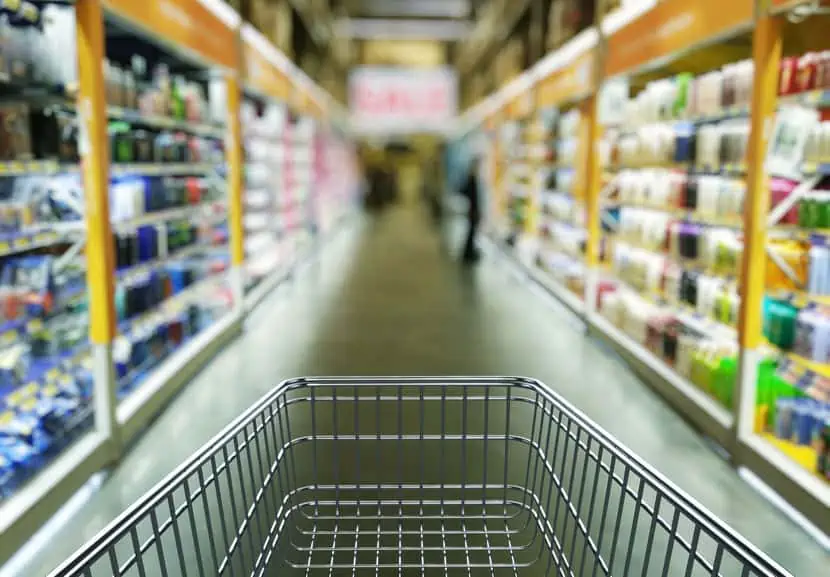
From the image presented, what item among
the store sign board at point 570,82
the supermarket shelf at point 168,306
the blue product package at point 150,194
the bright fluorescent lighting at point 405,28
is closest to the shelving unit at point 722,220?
the store sign board at point 570,82

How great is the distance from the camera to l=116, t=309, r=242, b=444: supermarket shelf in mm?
4688

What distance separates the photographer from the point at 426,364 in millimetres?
6488

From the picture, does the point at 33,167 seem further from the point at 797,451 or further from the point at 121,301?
the point at 797,451

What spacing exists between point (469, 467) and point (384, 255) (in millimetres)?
10975

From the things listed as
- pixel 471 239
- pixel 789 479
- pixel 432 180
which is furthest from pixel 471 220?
pixel 432 180

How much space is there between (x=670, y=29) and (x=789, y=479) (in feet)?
10.3

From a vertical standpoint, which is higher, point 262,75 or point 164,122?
point 262,75

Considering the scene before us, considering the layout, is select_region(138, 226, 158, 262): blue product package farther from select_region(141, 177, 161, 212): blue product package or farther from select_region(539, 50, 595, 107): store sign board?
select_region(539, 50, 595, 107): store sign board

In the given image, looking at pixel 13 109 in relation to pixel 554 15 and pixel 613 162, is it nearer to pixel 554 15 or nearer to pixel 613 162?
pixel 613 162

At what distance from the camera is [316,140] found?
15.4m

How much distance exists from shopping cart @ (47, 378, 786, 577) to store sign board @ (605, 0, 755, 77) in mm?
2494

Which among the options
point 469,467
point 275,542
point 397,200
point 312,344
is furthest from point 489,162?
point 397,200

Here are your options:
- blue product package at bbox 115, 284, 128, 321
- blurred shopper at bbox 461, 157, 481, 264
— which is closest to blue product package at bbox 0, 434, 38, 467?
blue product package at bbox 115, 284, 128, 321

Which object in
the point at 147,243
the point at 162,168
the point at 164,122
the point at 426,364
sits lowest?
the point at 426,364
